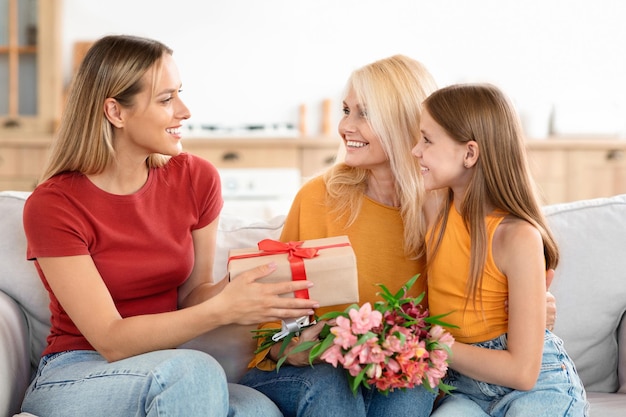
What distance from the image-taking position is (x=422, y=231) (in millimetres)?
1980

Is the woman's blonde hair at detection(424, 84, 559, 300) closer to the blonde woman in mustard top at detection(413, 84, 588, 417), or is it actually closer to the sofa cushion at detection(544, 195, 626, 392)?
the blonde woman in mustard top at detection(413, 84, 588, 417)

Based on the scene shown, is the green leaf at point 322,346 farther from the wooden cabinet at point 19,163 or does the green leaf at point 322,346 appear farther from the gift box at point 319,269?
the wooden cabinet at point 19,163

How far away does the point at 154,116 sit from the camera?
188 centimetres

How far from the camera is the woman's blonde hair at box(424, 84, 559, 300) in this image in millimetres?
1777

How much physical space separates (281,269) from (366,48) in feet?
13.4

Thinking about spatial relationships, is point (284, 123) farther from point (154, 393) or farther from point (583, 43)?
point (154, 393)

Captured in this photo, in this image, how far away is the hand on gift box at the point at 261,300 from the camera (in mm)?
1671

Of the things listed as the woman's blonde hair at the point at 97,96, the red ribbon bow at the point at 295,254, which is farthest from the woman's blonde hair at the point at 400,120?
the woman's blonde hair at the point at 97,96

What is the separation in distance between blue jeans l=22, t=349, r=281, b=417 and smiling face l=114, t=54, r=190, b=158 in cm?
52

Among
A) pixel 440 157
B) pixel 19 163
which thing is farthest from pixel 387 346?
pixel 19 163

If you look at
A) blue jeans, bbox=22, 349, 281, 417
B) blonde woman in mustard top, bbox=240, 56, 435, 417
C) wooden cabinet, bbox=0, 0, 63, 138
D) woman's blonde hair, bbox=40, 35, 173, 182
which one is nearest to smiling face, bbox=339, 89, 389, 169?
blonde woman in mustard top, bbox=240, 56, 435, 417

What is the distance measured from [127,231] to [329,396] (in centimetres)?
62

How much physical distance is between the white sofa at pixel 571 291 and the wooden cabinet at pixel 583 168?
294cm

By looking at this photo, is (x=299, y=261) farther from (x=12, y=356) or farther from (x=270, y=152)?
(x=270, y=152)
